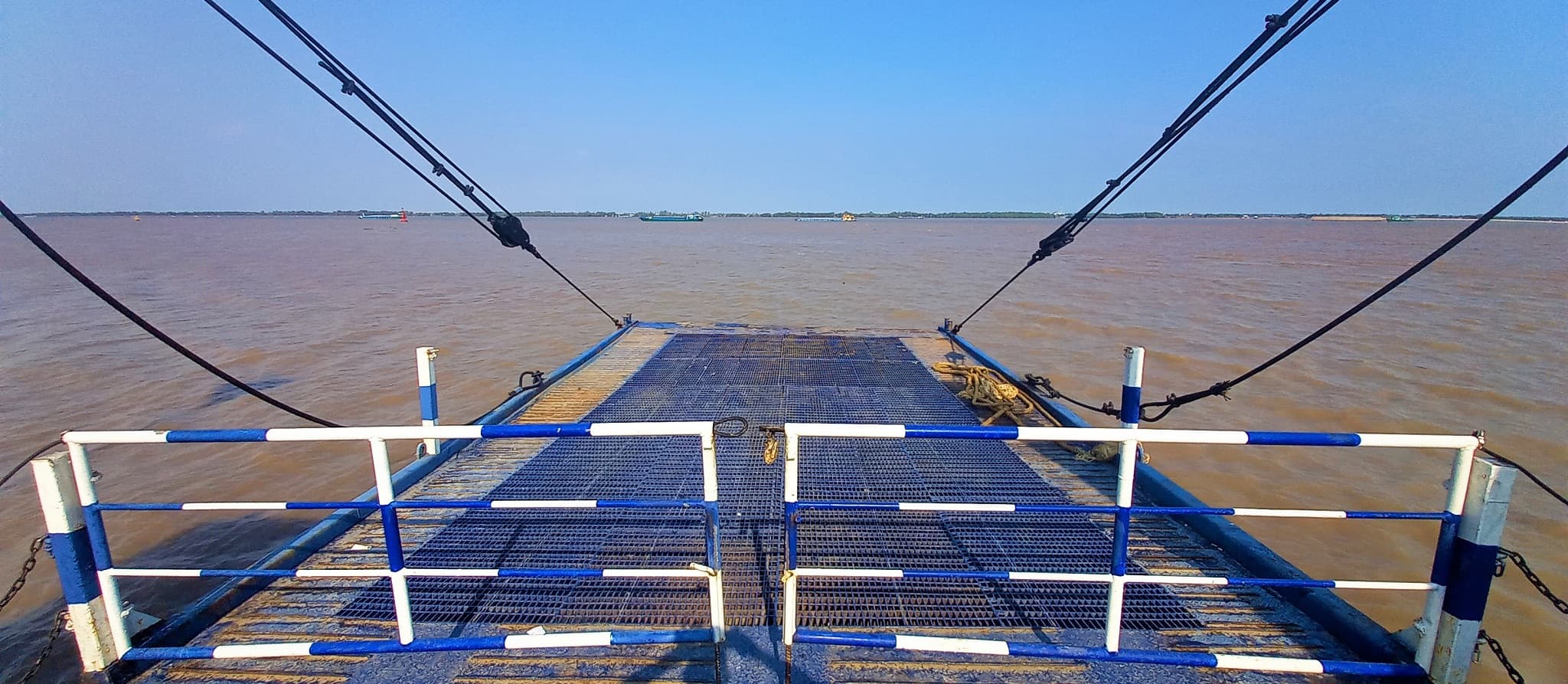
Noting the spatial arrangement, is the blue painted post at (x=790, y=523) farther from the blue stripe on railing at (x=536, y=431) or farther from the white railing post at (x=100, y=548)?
the white railing post at (x=100, y=548)

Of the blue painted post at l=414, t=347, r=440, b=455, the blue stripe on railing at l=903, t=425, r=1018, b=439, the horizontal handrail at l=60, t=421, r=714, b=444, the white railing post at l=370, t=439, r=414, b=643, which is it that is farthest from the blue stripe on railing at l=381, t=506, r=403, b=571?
the blue painted post at l=414, t=347, r=440, b=455

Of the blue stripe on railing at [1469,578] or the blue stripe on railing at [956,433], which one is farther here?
the blue stripe on railing at [956,433]

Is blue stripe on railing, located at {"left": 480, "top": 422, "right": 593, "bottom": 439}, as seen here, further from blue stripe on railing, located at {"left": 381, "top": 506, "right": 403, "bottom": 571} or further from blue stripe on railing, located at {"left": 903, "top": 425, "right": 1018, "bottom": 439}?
blue stripe on railing, located at {"left": 903, "top": 425, "right": 1018, "bottom": 439}

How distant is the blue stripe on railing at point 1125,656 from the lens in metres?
2.58

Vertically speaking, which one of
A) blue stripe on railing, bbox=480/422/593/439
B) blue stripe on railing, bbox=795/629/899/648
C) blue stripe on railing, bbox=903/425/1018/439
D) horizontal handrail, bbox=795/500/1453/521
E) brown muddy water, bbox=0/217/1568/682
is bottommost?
brown muddy water, bbox=0/217/1568/682

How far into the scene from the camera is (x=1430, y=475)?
698 cm

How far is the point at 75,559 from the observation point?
2.55 meters

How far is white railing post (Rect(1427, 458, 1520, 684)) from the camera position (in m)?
2.33

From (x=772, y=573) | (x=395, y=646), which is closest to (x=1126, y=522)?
(x=772, y=573)

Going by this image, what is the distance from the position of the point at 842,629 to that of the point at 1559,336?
60.0 ft

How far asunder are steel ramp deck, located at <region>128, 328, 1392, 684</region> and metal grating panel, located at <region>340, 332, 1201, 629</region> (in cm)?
2

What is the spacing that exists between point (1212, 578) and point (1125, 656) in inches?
18.6

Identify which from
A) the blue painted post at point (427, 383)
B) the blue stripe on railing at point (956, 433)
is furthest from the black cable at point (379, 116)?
the blue stripe on railing at point (956, 433)

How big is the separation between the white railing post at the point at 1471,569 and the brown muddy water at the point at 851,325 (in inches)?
106
